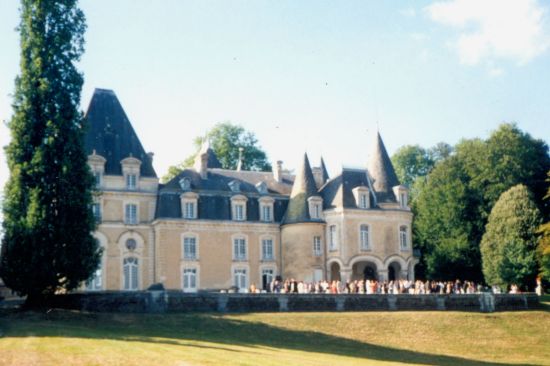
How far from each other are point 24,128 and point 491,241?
30.2 meters

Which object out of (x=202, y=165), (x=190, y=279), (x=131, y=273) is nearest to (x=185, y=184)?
(x=202, y=165)

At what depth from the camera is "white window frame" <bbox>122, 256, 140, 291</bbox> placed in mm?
43906

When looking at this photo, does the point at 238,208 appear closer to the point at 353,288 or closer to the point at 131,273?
the point at 131,273

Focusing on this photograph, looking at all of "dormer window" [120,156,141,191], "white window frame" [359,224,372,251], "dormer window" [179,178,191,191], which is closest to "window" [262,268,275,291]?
"white window frame" [359,224,372,251]

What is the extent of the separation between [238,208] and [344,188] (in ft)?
21.5

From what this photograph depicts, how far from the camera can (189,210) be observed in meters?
45.5

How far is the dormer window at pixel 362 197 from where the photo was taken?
46250 mm

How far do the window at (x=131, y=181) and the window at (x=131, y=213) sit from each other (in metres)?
1.04

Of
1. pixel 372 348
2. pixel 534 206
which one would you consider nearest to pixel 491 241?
pixel 534 206

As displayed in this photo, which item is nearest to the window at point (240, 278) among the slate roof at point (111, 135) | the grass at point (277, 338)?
the slate roof at point (111, 135)

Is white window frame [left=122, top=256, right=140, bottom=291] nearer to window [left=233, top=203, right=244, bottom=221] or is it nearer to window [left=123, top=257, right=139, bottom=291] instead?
window [left=123, top=257, right=139, bottom=291]

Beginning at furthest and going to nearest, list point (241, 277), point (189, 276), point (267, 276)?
point (267, 276)
point (241, 277)
point (189, 276)

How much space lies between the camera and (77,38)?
106 feet

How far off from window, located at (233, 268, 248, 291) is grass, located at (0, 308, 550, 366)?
41.4 ft
